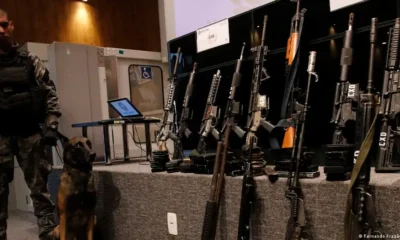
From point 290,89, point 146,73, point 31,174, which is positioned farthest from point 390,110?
point 146,73

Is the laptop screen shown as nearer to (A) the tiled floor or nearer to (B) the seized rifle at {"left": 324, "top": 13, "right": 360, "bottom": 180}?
(A) the tiled floor

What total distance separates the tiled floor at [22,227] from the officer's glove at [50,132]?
3.09 ft

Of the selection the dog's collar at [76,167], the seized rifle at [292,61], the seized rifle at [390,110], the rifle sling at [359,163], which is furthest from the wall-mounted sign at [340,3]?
the dog's collar at [76,167]

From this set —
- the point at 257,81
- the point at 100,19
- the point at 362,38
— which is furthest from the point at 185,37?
the point at 100,19

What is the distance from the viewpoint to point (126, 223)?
88.0 inches

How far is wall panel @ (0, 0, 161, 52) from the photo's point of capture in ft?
14.6

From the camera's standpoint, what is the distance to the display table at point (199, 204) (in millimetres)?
1326

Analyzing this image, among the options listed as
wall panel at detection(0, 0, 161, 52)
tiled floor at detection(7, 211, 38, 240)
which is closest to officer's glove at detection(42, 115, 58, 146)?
tiled floor at detection(7, 211, 38, 240)

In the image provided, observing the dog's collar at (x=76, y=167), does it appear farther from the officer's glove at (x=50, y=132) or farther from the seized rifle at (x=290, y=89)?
the seized rifle at (x=290, y=89)

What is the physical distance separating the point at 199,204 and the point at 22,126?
1.22 metres

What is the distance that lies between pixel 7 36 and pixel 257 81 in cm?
153

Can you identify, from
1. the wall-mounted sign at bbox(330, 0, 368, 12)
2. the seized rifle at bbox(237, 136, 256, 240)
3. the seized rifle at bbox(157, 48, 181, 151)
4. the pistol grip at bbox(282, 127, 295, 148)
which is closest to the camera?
the seized rifle at bbox(237, 136, 256, 240)

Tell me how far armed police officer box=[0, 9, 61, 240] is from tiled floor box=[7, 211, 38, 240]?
64 cm

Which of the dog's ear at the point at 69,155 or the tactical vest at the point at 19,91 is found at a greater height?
the tactical vest at the point at 19,91
